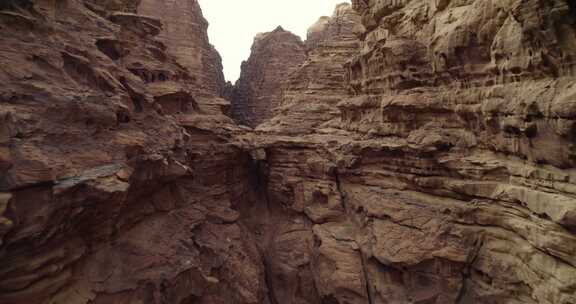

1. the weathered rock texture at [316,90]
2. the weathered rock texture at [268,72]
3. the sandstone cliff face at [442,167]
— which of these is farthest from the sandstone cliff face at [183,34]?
the sandstone cliff face at [442,167]

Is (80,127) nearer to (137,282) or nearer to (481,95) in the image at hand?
(137,282)

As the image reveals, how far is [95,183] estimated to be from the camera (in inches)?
322

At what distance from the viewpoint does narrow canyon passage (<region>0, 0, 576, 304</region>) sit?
738 cm

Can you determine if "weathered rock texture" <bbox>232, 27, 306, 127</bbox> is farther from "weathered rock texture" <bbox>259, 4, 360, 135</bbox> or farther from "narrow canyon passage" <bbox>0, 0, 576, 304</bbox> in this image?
"narrow canyon passage" <bbox>0, 0, 576, 304</bbox>

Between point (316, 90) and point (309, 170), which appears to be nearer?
point (309, 170)

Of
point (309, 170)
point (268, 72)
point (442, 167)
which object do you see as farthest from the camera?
point (268, 72)

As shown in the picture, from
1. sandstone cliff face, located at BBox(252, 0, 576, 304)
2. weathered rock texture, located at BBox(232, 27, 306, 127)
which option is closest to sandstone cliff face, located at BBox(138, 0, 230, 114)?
weathered rock texture, located at BBox(232, 27, 306, 127)

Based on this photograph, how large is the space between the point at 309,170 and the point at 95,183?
898 centimetres

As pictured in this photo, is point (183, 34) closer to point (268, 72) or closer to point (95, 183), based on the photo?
point (268, 72)

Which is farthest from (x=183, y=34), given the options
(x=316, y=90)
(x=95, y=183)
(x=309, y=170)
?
(x=95, y=183)

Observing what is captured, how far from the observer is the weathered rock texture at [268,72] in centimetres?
2792

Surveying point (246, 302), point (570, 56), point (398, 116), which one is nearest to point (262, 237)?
point (246, 302)

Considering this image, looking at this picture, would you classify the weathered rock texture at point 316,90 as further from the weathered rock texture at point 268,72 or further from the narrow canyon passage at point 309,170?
the weathered rock texture at point 268,72

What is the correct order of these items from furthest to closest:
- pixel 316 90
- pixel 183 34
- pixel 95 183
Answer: pixel 183 34, pixel 316 90, pixel 95 183
